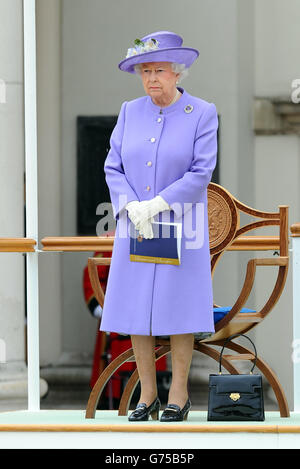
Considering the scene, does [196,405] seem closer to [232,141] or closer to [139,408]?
[232,141]

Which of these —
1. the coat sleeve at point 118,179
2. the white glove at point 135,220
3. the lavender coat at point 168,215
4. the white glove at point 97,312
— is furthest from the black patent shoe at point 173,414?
the white glove at point 97,312

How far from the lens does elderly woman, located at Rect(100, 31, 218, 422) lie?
545cm

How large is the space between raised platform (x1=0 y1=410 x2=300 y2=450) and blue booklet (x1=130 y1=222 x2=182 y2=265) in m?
0.61

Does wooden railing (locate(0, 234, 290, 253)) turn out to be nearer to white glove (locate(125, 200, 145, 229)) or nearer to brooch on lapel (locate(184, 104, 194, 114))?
white glove (locate(125, 200, 145, 229))

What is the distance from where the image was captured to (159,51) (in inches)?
215

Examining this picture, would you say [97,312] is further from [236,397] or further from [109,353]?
[236,397]

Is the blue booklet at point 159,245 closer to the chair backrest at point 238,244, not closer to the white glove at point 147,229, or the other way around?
the white glove at point 147,229

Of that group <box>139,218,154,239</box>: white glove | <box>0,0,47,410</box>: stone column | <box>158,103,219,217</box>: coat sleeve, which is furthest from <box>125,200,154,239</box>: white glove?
<box>0,0,47,410</box>: stone column

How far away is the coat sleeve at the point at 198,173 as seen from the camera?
541cm

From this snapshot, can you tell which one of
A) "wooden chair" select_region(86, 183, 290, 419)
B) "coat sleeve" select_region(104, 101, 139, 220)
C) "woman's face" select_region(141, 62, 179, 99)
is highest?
"woman's face" select_region(141, 62, 179, 99)

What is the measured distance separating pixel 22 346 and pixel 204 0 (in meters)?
3.30

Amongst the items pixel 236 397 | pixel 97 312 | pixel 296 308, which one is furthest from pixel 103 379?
pixel 97 312
